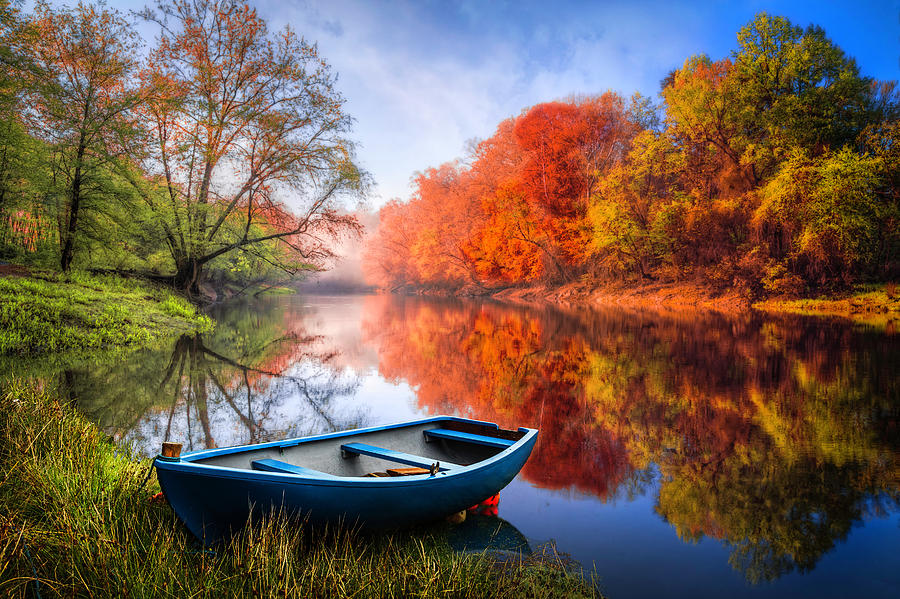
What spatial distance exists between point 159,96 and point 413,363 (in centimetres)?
1385

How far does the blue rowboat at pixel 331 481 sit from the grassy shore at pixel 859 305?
1842 cm

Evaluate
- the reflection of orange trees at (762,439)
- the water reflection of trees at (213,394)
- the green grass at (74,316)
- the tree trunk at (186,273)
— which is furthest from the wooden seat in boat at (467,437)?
the tree trunk at (186,273)

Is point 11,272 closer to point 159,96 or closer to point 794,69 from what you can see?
point 159,96

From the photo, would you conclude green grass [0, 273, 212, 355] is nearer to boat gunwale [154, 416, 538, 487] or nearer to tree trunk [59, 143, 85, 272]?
tree trunk [59, 143, 85, 272]

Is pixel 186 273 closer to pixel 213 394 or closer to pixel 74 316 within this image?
pixel 74 316

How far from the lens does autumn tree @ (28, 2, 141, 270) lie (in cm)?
1435

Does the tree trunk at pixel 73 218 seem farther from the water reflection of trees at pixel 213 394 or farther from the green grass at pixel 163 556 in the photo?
the green grass at pixel 163 556

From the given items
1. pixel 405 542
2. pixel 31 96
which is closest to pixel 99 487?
pixel 405 542

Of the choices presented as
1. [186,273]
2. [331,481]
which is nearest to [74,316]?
[186,273]

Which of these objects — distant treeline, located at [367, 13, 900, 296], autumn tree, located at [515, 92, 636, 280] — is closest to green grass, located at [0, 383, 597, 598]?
distant treeline, located at [367, 13, 900, 296]

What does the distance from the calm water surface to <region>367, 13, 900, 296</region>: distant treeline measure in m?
8.30

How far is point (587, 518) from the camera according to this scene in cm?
399

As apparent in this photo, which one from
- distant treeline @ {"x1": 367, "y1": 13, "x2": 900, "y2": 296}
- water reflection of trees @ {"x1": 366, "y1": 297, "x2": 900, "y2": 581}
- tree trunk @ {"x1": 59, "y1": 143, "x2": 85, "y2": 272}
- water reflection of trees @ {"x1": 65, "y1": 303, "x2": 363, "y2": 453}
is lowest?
water reflection of trees @ {"x1": 65, "y1": 303, "x2": 363, "y2": 453}

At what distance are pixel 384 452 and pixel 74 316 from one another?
11.9 metres
